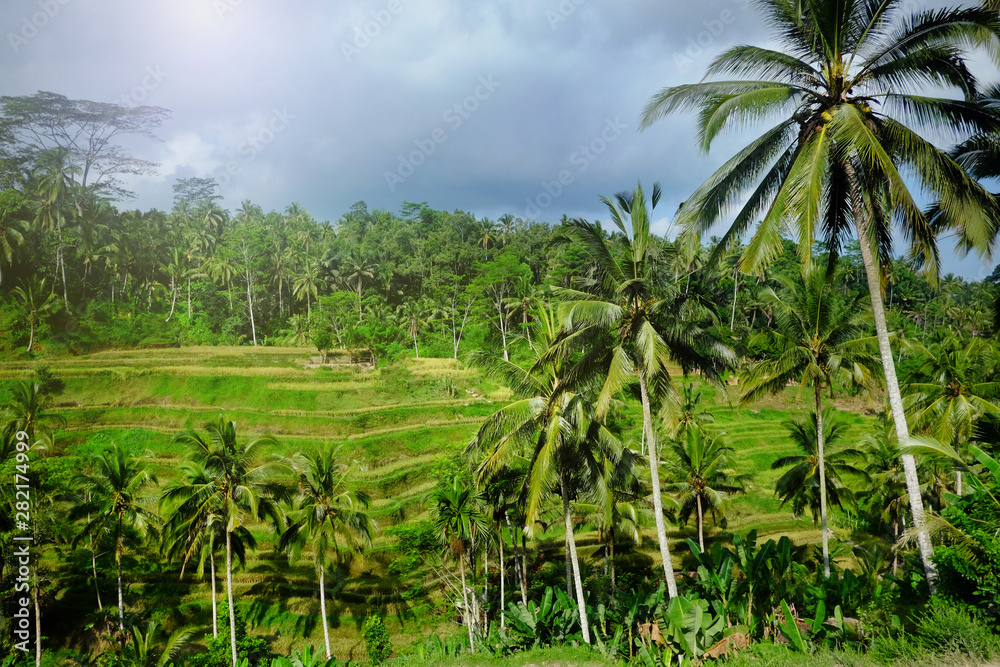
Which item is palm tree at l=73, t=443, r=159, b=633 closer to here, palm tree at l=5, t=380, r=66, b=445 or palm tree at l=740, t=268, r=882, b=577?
palm tree at l=5, t=380, r=66, b=445

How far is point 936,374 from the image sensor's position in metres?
16.8

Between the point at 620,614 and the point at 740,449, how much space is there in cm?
2647

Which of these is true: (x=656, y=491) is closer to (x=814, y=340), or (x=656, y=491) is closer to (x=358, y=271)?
(x=814, y=340)

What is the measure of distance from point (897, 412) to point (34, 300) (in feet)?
145

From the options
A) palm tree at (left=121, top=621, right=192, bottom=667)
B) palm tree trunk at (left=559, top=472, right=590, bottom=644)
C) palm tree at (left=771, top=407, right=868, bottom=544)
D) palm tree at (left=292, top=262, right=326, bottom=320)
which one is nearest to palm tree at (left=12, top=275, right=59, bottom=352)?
palm tree at (left=292, top=262, right=326, bottom=320)

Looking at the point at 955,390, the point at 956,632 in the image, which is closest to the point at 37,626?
the point at 956,632

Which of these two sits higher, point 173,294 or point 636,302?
point 173,294

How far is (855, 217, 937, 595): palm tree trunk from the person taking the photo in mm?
7828

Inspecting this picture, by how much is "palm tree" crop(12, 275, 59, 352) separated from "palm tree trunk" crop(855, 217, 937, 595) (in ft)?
142

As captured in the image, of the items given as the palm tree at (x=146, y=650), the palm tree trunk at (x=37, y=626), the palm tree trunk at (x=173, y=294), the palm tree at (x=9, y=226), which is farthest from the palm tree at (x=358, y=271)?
the palm tree at (x=146, y=650)

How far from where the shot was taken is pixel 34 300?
34094 millimetres

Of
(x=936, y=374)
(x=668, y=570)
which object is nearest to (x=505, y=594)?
(x=668, y=570)

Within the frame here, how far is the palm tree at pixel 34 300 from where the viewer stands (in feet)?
110

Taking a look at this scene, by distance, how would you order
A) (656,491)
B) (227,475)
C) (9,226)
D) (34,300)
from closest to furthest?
(656,491) < (227,475) < (9,226) < (34,300)
